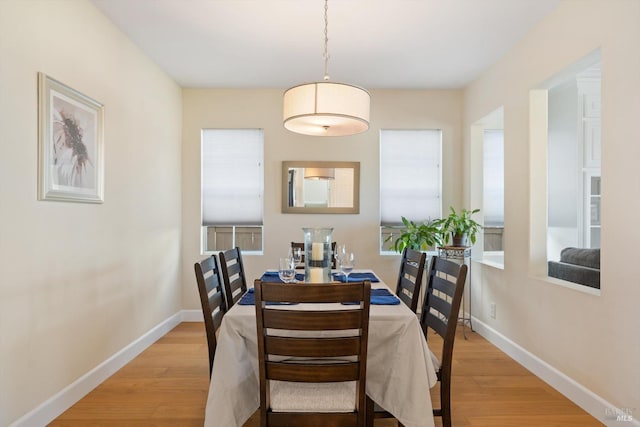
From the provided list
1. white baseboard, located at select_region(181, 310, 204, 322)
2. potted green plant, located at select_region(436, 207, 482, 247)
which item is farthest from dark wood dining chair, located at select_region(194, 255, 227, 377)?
potted green plant, located at select_region(436, 207, 482, 247)

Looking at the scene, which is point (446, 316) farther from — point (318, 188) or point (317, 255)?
point (318, 188)

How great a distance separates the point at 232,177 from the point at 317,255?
2.53 m

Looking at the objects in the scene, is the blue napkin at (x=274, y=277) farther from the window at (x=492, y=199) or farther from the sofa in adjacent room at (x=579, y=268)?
the window at (x=492, y=199)

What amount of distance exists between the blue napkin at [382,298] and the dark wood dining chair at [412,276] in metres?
0.22

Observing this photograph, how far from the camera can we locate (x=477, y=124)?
424cm

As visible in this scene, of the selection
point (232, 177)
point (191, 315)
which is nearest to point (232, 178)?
point (232, 177)

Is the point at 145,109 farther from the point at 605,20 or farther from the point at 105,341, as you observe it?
the point at 605,20

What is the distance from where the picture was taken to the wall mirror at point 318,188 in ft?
14.6

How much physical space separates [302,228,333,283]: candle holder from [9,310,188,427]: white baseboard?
1.67 m

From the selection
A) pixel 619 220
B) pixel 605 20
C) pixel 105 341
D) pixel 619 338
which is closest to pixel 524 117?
pixel 605 20

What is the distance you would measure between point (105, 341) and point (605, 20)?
13.0 ft

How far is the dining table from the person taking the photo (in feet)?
5.43

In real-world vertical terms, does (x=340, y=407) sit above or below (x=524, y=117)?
below

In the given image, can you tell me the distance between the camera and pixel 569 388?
8.46 ft
